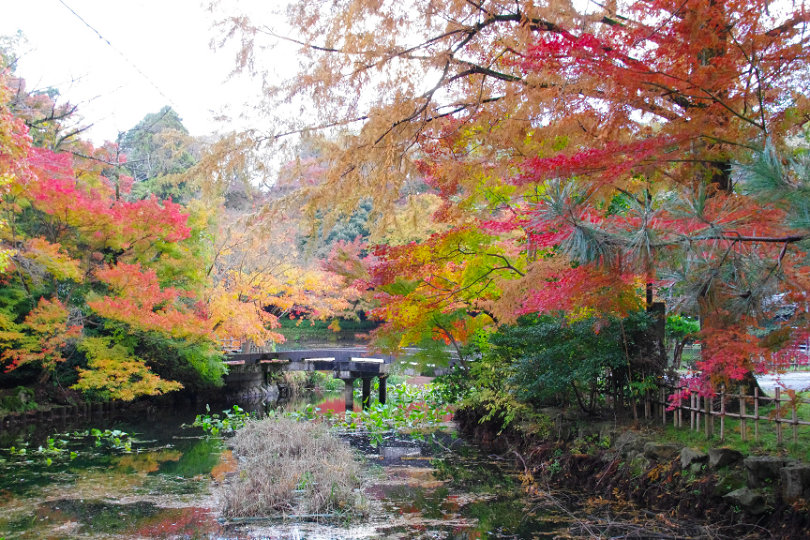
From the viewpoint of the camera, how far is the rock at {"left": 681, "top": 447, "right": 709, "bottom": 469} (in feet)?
18.6

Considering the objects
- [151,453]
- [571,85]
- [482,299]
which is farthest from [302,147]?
[151,453]

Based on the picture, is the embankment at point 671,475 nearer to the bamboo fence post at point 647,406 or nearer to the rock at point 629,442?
the rock at point 629,442

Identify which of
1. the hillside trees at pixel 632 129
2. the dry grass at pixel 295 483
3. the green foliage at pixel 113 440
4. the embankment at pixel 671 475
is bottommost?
the green foliage at pixel 113 440

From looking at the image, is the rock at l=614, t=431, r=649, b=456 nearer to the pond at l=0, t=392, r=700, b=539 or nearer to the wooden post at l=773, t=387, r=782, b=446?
the pond at l=0, t=392, r=700, b=539

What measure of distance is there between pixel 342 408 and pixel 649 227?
15716 millimetres

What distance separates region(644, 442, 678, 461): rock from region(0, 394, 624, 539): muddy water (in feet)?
3.61

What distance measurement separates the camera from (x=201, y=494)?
7402 millimetres

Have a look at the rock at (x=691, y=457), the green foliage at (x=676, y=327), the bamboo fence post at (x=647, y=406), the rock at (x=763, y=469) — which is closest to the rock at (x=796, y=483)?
the rock at (x=763, y=469)

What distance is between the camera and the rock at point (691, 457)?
18.6 ft

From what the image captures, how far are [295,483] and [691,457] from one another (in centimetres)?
408

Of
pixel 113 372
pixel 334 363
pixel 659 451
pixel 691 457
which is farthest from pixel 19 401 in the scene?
pixel 691 457

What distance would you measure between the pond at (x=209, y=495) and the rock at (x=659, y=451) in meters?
0.85

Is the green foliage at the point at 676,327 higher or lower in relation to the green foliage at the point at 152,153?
lower

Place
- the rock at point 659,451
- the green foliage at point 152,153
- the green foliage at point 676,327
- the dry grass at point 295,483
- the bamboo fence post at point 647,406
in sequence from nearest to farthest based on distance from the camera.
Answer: the rock at point 659,451, the dry grass at point 295,483, the bamboo fence post at point 647,406, the green foliage at point 676,327, the green foliage at point 152,153
